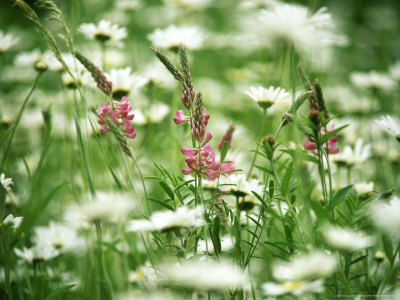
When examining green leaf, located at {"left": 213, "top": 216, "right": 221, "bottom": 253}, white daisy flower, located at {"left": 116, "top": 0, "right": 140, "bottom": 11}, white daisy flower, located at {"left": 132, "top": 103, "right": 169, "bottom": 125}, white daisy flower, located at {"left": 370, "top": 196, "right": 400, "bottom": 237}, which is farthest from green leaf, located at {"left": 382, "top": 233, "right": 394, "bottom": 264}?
white daisy flower, located at {"left": 116, "top": 0, "right": 140, "bottom": 11}

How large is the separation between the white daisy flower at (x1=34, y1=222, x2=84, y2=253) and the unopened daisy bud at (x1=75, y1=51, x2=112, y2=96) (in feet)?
1.91

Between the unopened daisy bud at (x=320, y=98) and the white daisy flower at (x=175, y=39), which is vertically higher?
the white daisy flower at (x=175, y=39)

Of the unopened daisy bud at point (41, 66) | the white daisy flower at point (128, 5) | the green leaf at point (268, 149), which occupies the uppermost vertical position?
the white daisy flower at point (128, 5)

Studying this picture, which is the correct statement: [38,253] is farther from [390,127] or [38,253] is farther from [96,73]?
[390,127]

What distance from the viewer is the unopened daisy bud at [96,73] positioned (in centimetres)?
84

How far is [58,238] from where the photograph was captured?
126 cm

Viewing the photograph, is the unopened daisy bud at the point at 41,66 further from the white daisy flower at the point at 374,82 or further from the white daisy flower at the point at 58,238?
the white daisy flower at the point at 374,82

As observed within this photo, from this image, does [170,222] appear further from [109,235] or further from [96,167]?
[96,167]

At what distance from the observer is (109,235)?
1.36 meters

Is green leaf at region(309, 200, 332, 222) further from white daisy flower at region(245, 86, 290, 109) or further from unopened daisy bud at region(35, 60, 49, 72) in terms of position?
unopened daisy bud at region(35, 60, 49, 72)

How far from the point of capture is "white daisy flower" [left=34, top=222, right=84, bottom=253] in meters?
1.22

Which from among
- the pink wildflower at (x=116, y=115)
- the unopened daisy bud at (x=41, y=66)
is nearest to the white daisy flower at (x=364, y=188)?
the pink wildflower at (x=116, y=115)

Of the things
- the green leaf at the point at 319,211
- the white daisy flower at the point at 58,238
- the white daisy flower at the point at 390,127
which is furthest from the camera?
the white daisy flower at the point at 58,238

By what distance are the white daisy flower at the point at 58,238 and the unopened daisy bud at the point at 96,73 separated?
0.58 meters
